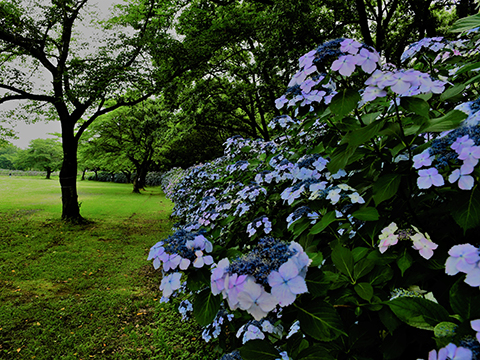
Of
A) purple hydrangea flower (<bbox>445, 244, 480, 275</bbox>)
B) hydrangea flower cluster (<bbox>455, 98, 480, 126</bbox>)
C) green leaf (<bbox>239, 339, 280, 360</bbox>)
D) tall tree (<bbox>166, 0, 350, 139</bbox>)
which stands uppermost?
tall tree (<bbox>166, 0, 350, 139</bbox>)

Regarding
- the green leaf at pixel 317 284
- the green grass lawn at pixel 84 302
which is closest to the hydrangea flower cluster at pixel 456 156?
the green leaf at pixel 317 284

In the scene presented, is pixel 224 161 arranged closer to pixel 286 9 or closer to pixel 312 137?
pixel 312 137

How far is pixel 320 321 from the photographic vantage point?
67 centimetres

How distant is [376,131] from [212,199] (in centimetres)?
224

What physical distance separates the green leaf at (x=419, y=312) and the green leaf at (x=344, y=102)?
65 cm

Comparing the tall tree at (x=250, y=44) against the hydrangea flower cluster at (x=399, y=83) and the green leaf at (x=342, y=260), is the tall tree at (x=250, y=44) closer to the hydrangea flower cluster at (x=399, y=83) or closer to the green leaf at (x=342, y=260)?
the hydrangea flower cluster at (x=399, y=83)

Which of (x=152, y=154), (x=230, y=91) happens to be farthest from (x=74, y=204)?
(x=152, y=154)

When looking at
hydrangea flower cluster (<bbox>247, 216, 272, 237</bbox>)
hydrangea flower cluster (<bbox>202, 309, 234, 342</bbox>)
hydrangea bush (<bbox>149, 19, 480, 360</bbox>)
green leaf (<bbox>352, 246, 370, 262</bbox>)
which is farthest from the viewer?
hydrangea flower cluster (<bbox>202, 309, 234, 342</bbox>)

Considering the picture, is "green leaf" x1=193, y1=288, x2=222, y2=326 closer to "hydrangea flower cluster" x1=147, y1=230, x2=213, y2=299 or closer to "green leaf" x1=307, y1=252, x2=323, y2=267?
"hydrangea flower cluster" x1=147, y1=230, x2=213, y2=299

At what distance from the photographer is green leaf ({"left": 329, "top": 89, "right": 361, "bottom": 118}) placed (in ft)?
3.10

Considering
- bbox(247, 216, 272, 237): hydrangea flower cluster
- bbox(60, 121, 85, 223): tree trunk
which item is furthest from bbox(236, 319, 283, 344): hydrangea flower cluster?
bbox(60, 121, 85, 223): tree trunk

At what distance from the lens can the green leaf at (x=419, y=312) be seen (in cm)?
68

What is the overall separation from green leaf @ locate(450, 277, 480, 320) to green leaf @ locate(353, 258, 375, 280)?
11.3 inches

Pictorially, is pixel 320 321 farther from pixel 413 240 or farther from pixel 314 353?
pixel 413 240
